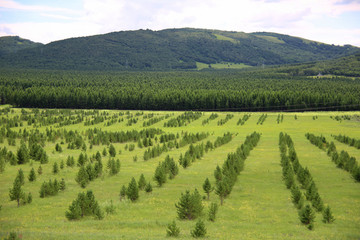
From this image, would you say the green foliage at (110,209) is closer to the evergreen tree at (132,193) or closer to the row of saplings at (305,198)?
the evergreen tree at (132,193)

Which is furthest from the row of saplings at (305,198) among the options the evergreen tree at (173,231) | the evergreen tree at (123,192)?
the evergreen tree at (123,192)

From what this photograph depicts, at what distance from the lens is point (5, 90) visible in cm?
14038

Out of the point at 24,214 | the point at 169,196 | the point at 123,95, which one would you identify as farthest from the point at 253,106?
the point at 24,214

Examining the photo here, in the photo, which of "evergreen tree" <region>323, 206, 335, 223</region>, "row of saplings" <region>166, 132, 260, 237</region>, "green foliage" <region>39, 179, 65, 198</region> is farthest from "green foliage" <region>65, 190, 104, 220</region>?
"evergreen tree" <region>323, 206, 335, 223</region>

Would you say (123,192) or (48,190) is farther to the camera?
(48,190)

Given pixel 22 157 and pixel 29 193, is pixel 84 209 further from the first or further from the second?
pixel 22 157

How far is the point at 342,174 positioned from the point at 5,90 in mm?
134152

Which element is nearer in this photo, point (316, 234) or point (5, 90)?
point (316, 234)

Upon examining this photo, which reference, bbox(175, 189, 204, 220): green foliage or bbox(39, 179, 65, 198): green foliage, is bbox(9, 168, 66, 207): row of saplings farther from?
bbox(175, 189, 204, 220): green foliage

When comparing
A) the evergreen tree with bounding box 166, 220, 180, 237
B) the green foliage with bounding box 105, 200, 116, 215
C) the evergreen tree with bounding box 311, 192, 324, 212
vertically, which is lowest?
the green foliage with bounding box 105, 200, 116, 215

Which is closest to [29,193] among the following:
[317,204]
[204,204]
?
[204,204]

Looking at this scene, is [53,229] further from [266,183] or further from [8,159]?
[8,159]

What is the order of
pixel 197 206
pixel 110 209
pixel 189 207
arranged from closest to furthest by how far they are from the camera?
1. pixel 189 207
2. pixel 197 206
3. pixel 110 209

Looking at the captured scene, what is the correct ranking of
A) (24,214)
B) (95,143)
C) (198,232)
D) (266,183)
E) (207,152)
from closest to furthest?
(198,232), (24,214), (266,183), (207,152), (95,143)
